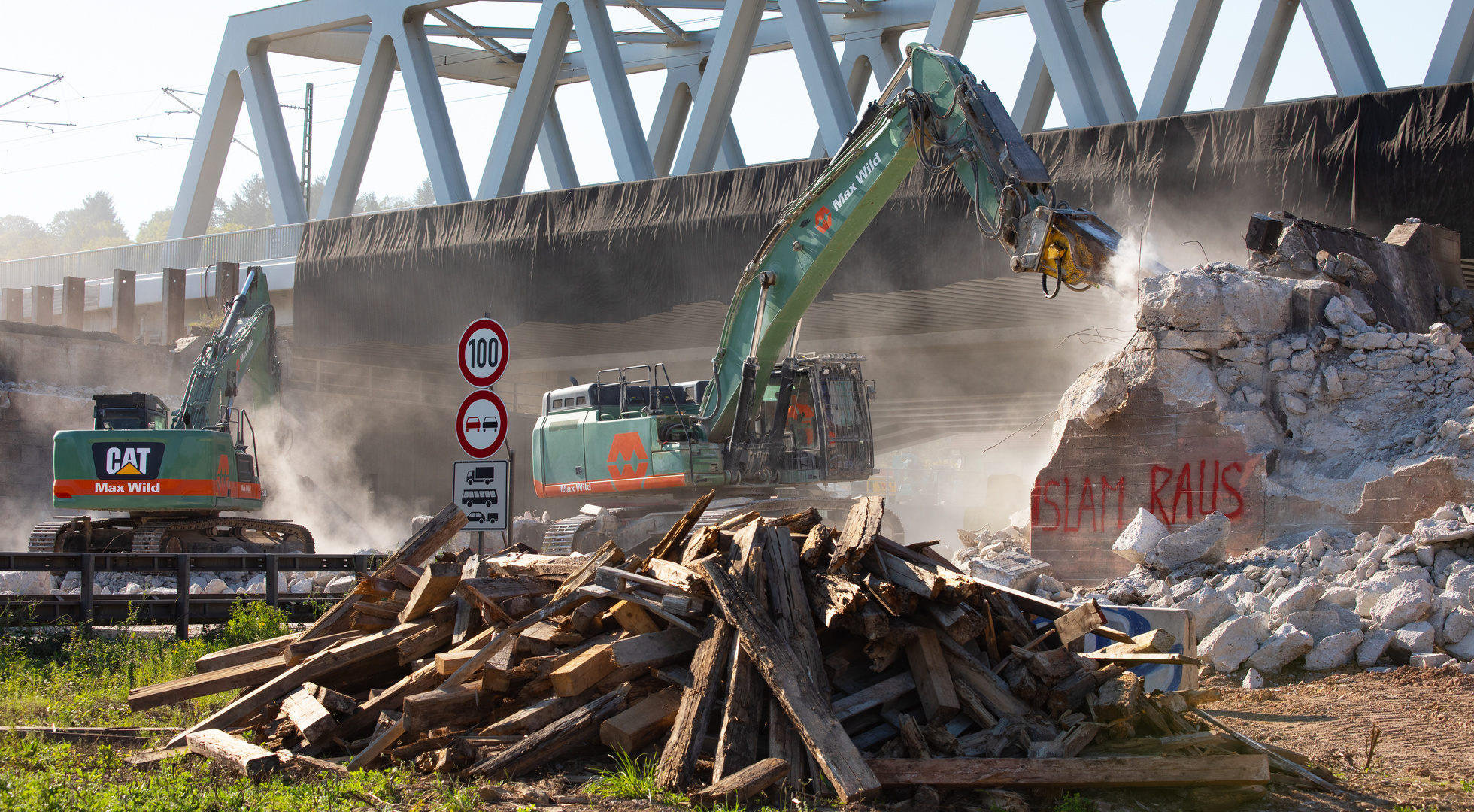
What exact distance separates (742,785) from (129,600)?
8.79 meters

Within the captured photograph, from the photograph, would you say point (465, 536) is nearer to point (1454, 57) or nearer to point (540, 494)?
point (540, 494)

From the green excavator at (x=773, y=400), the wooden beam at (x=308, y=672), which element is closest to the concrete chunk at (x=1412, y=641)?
the green excavator at (x=773, y=400)

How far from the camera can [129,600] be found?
11.6 meters

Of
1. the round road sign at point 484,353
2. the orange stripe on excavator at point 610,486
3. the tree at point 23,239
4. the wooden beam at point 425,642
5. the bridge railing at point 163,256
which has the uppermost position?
the tree at point 23,239

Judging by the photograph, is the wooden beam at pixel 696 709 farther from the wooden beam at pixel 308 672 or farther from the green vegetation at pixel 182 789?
the wooden beam at pixel 308 672

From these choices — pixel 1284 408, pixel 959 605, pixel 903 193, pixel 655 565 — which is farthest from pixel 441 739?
pixel 903 193

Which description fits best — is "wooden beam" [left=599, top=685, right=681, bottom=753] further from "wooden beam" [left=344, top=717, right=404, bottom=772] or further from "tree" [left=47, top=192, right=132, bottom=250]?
"tree" [left=47, top=192, right=132, bottom=250]

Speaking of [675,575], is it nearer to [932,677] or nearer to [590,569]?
[590,569]

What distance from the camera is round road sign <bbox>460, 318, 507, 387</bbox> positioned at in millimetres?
8953

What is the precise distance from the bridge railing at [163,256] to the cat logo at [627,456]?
1538cm

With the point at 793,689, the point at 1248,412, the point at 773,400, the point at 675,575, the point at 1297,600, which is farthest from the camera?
the point at 773,400

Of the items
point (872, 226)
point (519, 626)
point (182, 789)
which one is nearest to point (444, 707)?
point (519, 626)

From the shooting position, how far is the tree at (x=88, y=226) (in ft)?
408

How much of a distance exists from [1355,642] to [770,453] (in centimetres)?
778
